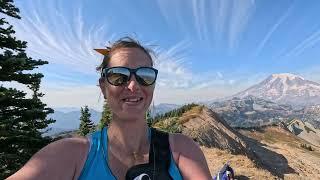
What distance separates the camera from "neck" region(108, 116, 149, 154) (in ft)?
9.21

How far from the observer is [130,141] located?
284 cm

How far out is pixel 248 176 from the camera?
2639cm

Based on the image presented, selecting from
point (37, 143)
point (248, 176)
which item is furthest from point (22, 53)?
point (248, 176)

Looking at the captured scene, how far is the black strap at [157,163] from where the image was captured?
2.66 meters

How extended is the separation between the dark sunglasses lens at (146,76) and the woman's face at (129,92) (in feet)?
0.12

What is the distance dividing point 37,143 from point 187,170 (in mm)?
12610

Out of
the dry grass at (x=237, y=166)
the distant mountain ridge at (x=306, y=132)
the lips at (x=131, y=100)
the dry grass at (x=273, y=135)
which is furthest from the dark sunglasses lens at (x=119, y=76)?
the distant mountain ridge at (x=306, y=132)

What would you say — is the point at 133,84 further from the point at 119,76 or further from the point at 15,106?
the point at 15,106

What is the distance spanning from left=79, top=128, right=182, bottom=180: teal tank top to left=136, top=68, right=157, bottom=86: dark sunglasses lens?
510 millimetres

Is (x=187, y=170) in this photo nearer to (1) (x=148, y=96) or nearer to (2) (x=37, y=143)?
(1) (x=148, y=96)

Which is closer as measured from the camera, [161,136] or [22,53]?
[161,136]

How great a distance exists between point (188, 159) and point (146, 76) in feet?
2.33

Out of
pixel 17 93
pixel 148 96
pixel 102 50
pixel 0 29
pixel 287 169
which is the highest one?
pixel 0 29

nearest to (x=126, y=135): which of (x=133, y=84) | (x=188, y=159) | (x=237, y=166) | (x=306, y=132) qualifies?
(x=133, y=84)
